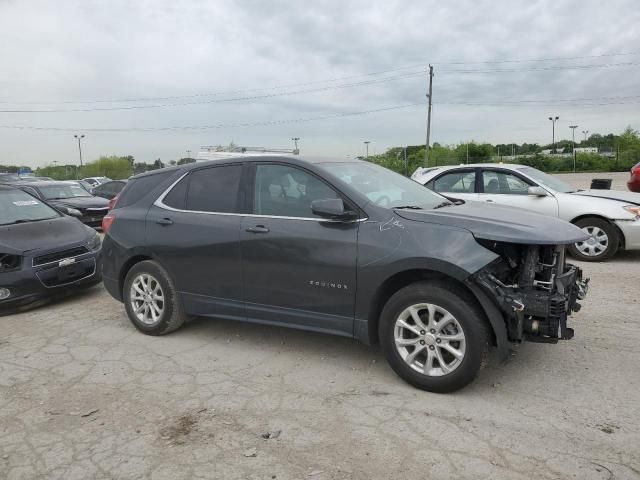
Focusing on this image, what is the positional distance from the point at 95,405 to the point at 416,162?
54.6 meters

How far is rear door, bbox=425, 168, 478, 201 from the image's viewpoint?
347 inches

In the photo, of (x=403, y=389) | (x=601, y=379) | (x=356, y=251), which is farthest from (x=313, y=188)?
(x=601, y=379)

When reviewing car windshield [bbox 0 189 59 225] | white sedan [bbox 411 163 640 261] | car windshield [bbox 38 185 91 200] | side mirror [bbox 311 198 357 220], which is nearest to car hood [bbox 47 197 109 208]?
car windshield [bbox 38 185 91 200]

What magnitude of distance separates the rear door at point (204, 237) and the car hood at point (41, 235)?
2.15 meters

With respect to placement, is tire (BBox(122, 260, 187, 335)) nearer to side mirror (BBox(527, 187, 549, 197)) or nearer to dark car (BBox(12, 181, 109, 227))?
side mirror (BBox(527, 187, 549, 197))

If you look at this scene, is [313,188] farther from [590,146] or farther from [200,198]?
[590,146]

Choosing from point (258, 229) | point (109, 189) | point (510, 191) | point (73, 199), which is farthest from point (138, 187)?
point (109, 189)

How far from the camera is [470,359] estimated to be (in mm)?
3502

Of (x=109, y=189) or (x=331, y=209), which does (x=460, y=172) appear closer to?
(x=331, y=209)

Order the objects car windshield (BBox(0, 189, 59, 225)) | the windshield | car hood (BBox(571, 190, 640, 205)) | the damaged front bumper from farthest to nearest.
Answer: the windshield, car hood (BBox(571, 190, 640, 205)), car windshield (BBox(0, 189, 59, 225)), the damaged front bumper

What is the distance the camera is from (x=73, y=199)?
45.4 feet

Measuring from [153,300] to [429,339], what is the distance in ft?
9.06

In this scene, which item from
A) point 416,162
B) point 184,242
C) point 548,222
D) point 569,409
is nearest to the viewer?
Result: point 569,409

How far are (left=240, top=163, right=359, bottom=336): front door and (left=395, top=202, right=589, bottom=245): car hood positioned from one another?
58 centimetres
